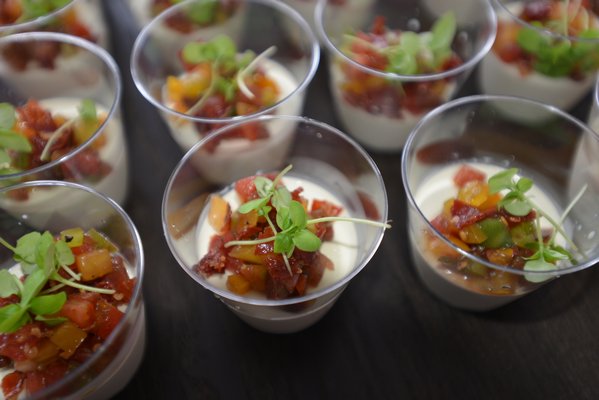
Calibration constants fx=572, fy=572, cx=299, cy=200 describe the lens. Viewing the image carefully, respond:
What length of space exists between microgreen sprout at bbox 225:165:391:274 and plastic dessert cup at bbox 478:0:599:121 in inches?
38.3

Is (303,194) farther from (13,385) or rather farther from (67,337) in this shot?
(13,385)

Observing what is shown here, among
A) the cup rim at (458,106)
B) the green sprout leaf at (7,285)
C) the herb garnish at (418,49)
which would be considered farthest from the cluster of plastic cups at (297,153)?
the green sprout leaf at (7,285)

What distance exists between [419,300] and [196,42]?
3.89 ft

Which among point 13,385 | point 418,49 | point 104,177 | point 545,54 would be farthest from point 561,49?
point 13,385

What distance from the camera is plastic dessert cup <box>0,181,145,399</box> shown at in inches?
47.3

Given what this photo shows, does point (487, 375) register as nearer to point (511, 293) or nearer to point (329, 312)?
point (511, 293)

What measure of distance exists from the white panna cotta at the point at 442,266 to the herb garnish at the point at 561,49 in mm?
425

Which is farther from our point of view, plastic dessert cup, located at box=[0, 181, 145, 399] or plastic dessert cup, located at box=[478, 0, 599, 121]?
plastic dessert cup, located at box=[478, 0, 599, 121]

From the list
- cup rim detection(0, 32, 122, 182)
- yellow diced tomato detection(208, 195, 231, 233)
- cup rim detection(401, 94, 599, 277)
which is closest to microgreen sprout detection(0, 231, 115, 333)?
cup rim detection(0, 32, 122, 182)

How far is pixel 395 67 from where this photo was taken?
5.99ft

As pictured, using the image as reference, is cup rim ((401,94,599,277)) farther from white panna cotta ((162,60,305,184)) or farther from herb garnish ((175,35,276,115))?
herb garnish ((175,35,276,115))

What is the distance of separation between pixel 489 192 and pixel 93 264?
1.07m

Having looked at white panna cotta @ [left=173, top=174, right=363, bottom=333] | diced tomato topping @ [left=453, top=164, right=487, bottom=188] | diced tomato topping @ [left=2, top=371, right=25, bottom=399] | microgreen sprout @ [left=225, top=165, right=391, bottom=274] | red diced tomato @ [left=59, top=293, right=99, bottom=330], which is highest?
microgreen sprout @ [left=225, top=165, right=391, bottom=274]

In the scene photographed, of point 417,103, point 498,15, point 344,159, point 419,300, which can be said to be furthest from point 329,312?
point 498,15
